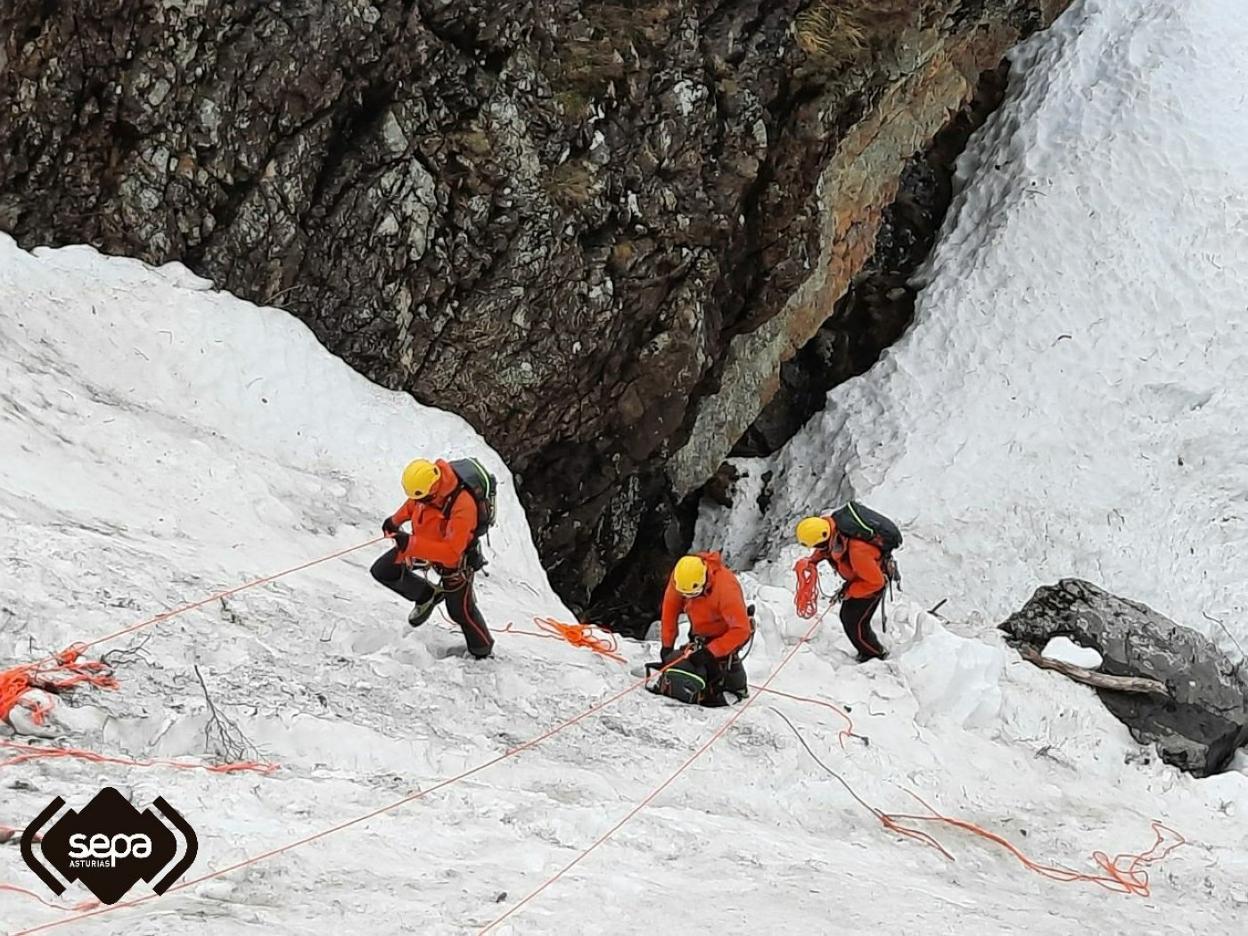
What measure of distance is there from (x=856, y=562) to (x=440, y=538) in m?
3.72

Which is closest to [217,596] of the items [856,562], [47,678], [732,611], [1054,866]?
[47,678]

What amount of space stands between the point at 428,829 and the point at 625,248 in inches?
354

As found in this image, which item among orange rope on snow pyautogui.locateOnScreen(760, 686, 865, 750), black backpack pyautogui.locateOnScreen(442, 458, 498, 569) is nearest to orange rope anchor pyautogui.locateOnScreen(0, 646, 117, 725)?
black backpack pyautogui.locateOnScreen(442, 458, 498, 569)

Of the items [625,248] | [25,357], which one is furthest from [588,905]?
[625,248]

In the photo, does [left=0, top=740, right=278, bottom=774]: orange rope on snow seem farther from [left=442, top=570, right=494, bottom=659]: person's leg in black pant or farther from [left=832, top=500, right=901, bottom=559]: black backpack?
[left=832, top=500, right=901, bottom=559]: black backpack

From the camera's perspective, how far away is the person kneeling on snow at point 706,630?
7.67 meters

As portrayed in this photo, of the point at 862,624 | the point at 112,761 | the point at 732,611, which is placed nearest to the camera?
the point at 112,761

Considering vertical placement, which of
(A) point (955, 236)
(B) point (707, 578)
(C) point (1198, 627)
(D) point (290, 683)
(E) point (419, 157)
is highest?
(A) point (955, 236)

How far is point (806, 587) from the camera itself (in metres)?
9.41

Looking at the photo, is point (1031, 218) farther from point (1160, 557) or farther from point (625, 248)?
point (625, 248)

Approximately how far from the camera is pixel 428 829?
5.09 metres

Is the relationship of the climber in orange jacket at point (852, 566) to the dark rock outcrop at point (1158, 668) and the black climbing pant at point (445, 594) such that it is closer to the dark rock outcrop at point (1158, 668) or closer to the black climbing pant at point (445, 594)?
the dark rock outcrop at point (1158, 668)

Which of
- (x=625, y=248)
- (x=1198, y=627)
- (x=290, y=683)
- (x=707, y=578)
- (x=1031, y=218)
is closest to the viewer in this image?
(x=290, y=683)

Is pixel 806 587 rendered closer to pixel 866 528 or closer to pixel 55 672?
pixel 866 528
